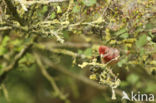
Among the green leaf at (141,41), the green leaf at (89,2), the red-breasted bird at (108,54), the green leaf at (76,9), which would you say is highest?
the green leaf at (89,2)

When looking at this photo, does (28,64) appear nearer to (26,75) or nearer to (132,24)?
(132,24)

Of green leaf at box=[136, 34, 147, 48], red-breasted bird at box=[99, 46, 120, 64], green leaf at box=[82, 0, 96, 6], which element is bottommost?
red-breasted bird at box=[99, 46, 120, 64]

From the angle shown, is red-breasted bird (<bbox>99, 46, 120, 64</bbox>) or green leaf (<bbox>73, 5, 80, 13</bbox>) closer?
green leaf (<bbox>73, 5, 80, 13</bbox>)

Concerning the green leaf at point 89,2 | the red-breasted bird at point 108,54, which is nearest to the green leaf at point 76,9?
the green leaf at point 89,2

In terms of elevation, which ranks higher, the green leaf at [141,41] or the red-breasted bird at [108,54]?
the green leaf at [141,41]

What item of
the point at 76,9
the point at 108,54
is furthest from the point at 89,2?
the point at 108,54

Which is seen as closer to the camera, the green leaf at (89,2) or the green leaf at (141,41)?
the green leaf at (89,2)

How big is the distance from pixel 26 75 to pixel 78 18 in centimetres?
191

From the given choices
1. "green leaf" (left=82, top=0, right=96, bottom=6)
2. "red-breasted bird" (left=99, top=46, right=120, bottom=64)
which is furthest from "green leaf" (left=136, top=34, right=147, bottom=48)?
"green leaf" (left=82, top=0, right=96, bottom=6)

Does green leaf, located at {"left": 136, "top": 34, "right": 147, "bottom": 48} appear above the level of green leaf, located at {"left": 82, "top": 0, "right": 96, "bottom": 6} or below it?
below

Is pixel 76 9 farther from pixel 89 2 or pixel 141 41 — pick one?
pixel 141 41

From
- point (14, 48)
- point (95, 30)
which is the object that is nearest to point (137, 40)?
point (95, 30)

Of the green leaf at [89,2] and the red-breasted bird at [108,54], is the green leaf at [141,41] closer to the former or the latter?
the red-breasted bird at [108,54]

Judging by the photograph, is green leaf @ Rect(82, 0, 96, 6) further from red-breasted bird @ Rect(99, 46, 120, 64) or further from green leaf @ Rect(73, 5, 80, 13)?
red-breasted bird @ Rect(99, 46, 120, 64)
